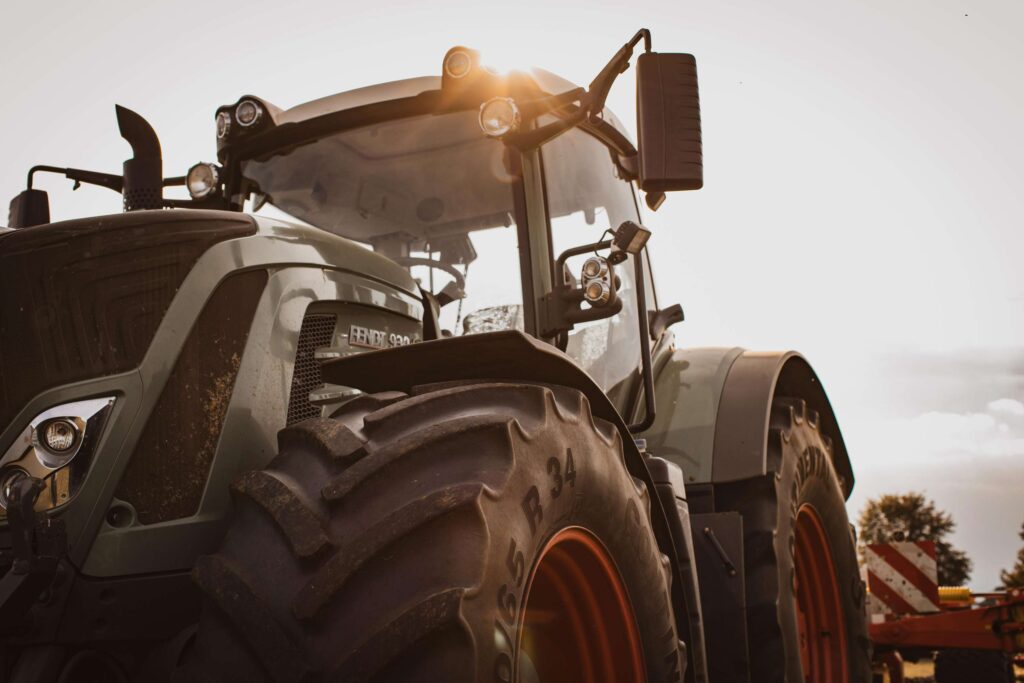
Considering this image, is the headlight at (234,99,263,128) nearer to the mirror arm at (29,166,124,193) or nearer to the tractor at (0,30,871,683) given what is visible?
the tractor at (0,30,871,683)

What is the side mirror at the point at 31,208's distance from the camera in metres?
3.10

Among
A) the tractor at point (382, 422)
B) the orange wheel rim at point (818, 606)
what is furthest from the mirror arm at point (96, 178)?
the orange wheel rim at point (818, 606)

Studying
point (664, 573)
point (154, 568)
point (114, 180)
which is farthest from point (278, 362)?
point (114, 180)

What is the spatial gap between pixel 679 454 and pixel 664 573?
1.12 meters

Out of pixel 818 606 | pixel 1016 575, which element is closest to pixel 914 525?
pixel 1016 575

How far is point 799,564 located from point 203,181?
290 centimetres

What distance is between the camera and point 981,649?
271 inches

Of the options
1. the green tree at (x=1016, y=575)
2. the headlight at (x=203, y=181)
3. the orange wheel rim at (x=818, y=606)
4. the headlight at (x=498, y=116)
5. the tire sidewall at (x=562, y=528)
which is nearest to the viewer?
the tire sidewall at (x=562, y=528)

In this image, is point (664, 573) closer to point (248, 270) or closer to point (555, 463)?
point (555, 463)

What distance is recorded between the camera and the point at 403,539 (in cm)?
168

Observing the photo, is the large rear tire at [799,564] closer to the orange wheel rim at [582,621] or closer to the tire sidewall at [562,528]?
the tire sidewall at [562,528]

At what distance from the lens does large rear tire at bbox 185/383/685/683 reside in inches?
62.9

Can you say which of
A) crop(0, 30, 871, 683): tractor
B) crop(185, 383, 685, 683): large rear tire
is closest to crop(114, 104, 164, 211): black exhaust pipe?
crop(0, 30, 871, 683): tractor

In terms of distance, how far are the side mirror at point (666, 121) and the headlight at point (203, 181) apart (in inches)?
62.7
